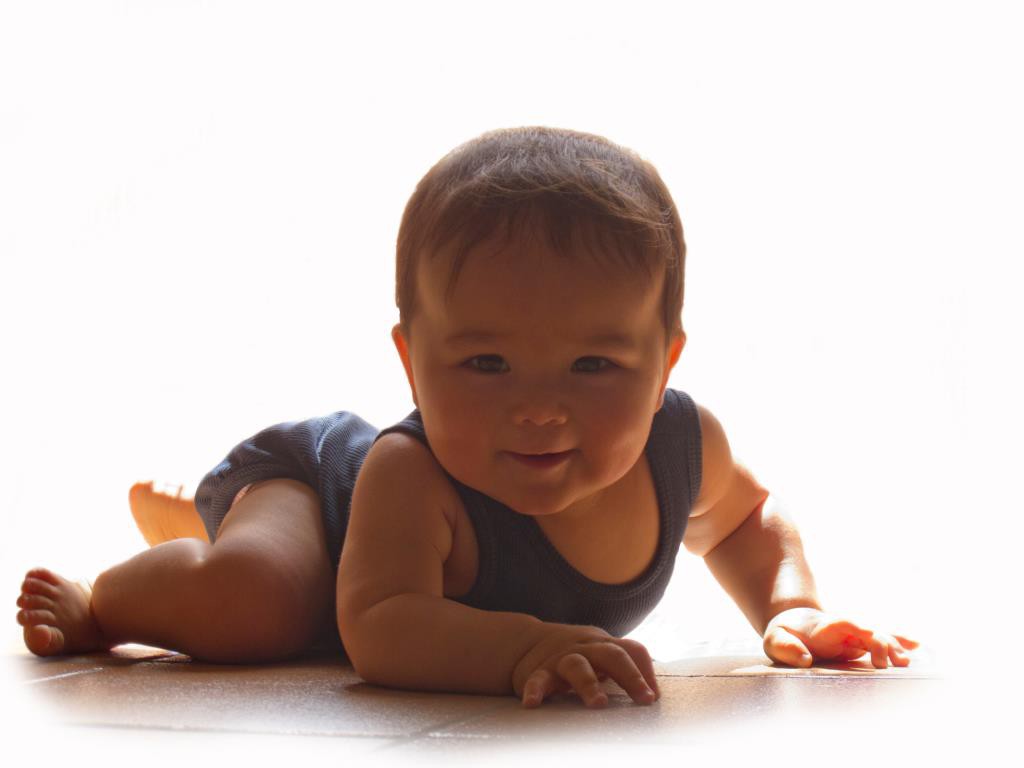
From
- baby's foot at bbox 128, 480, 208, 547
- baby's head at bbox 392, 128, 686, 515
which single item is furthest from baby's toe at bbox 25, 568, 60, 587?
baby's head at bbox 392, 128, 686, 515

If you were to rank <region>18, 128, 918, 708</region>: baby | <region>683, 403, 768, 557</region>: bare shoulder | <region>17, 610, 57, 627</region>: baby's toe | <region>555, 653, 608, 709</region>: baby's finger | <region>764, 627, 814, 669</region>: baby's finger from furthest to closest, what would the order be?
<region>683, 403, 768, 557</region>: bare shoulder < <region>17, 610, 57, 627</region>: baby's toe < <region>764, 627, 814, 669</region>: baby's finger < <region>18, 128, 918, 708</region>: baby < <region>555, 653, 608, 709</region>: baby's finger

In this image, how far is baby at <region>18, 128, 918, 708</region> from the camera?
1062mm

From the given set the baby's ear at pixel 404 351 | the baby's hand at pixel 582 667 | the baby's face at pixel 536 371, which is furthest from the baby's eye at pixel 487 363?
the baby's hand at pixel 582 667

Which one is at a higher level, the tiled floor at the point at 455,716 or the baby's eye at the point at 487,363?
the baby's eye at the point at 487,363

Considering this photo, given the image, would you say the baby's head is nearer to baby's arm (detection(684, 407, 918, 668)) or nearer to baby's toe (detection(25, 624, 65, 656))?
baby's arm (detection(684, 407, 918, 668))

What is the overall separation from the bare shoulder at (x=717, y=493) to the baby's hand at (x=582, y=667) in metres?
0.44

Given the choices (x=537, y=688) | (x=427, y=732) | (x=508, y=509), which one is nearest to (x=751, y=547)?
(x=508, y=509)

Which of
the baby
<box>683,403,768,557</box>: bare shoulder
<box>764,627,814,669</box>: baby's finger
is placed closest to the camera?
the baby

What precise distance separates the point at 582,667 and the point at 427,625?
155mm

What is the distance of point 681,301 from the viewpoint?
1.22 meters

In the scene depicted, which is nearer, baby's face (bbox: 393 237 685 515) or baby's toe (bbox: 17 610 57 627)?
baby's face (bbox: 393 237 685 515)

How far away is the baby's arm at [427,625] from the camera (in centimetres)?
95

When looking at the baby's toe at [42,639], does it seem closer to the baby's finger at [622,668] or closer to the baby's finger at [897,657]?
the baby's finger at [622,668]

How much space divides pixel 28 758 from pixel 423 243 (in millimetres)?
549
